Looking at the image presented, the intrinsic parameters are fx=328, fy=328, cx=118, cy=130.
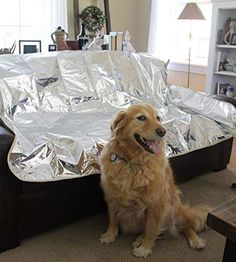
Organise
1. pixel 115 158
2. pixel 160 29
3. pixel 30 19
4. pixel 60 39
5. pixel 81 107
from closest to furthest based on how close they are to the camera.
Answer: pixel 115 158 → pixel 81 107 → pixel 60 39 → pixel 30 19 → pixel 160 29

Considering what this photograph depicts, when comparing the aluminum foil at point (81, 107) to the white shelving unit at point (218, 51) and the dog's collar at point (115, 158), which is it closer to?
the dog's collar at point (115, 158)

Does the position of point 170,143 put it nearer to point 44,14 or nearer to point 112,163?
Answer: point 112,163

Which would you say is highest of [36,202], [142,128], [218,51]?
[218,51]

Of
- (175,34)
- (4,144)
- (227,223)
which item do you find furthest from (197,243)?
(175,34)

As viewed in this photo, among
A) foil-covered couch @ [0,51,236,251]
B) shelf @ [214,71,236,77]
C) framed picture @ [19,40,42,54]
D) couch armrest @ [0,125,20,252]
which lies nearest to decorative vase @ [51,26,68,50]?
foil-covered couch @ [0,51,236,251]

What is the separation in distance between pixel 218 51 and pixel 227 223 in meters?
3.21

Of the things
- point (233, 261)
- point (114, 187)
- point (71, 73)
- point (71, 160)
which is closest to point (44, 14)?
point (71, 73)

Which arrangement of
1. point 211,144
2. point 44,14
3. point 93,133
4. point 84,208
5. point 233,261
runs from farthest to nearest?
point 44,14
point 211,144
point 93,133
point 84,208
point 233,261

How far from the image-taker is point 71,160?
175 centimetres

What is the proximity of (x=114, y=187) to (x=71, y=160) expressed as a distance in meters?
0.30

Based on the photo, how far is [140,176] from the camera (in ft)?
5.16

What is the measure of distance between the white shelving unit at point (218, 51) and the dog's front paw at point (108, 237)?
2816 mm

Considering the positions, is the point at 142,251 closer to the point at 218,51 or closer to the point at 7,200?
the point at 7,200

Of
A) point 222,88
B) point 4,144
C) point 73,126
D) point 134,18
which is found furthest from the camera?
point 134,18
